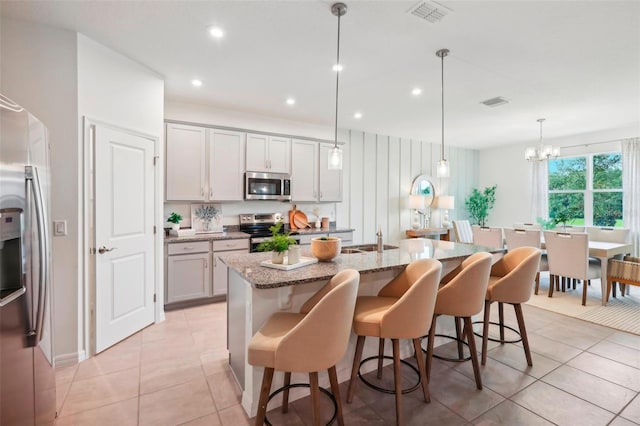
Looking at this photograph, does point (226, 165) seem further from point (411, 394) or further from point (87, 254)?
point (411, 394)

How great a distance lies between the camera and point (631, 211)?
536cm

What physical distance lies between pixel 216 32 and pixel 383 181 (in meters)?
4.34

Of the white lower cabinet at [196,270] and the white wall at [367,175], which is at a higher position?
the white wall at [367,175]

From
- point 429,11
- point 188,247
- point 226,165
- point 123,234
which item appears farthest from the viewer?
point 226,165

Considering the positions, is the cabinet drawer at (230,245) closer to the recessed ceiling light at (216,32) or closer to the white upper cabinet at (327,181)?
the white upper cabinet at (327,181)

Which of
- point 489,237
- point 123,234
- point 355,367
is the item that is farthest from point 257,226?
point 489,237

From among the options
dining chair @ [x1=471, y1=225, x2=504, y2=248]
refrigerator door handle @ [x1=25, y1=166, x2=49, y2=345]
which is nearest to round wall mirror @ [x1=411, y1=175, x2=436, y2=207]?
dining chair @ [x1=471, y1=225, x2=504, y2=248]

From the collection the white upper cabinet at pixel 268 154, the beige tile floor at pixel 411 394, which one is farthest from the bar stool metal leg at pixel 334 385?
the white upper cabinet at pixel 268 154

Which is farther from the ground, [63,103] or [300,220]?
[63,103]

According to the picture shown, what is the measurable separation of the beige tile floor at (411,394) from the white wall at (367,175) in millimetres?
2135

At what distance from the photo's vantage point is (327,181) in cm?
522

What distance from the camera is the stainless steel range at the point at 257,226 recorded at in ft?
13.8

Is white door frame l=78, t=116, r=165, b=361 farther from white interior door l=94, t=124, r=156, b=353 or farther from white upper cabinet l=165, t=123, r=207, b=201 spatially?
white upper cabinet l=165, t=123, r=207, b=201

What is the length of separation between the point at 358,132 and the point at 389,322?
4.66m
